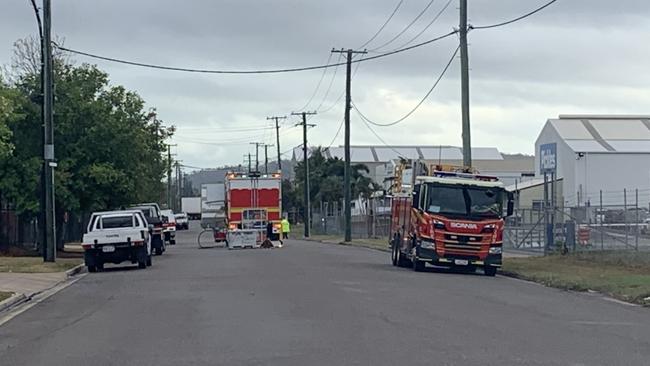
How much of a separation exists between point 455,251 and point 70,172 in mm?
17599

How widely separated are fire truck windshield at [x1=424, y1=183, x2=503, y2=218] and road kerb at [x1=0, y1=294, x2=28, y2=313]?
11824mm

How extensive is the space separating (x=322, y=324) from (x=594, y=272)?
14713 mm

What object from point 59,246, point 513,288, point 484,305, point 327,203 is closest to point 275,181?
point 59,246

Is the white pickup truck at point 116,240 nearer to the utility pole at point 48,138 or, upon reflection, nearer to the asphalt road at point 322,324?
the utility pole at point 48,138

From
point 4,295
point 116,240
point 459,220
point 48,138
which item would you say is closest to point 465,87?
point 459,220

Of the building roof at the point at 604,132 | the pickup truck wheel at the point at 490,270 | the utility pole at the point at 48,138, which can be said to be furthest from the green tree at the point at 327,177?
the pickup truck wheel at the point at 490,270

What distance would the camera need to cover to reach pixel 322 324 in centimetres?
1579

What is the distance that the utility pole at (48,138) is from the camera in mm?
33969

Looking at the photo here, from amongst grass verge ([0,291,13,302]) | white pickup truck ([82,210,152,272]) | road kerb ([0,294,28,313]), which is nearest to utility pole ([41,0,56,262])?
white pickup truck ([82,210,152,272])

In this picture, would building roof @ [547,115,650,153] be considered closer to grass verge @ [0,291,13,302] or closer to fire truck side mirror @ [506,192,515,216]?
fire truck side mirror @ [506,192,515,216]

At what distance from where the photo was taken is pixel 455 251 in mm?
29594

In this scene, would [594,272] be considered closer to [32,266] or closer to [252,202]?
[32,266]

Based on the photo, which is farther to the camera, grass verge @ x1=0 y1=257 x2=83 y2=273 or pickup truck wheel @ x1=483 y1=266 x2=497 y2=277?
grass verge @ x1=0 y1=257 x2=83 y2=273

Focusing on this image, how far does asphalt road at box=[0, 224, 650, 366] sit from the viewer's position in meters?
12.7
